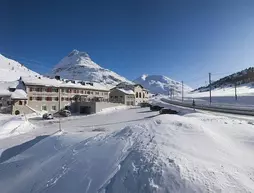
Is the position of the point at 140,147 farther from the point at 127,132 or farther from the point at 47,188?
the point at 47,188

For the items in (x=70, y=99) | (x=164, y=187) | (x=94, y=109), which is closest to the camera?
(x=164, y=187)

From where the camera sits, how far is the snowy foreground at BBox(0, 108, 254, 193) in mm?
8211

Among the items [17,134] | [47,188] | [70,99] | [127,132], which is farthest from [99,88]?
[47,188]

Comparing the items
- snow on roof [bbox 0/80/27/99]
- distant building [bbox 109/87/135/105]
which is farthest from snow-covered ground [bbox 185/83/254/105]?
snow on roof [bbox 0/80/27/99]

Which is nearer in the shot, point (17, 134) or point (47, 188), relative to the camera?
point (47, 188)

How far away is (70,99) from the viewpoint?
58562mm

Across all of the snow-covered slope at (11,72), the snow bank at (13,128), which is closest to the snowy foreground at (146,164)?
the snow bank at (13,128)

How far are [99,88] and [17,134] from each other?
42310mm

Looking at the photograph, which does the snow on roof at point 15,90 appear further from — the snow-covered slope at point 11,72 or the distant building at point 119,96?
the distant building at point 119,96

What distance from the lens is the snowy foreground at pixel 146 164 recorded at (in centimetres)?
821

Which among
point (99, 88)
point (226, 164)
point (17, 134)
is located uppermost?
point (99, 88)

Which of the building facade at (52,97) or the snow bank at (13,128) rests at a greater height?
the building facade at (52,97)

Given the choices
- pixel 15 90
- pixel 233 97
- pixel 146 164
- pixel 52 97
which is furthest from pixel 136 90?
pixel 146 164

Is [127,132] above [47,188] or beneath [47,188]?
above
